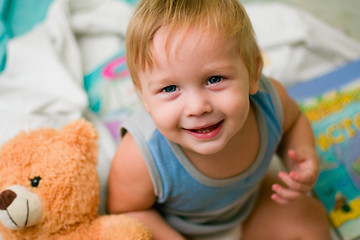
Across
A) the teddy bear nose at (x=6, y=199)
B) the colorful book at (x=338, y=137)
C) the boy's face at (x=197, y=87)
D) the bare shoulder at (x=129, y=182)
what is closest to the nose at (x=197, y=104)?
the boy's face at (x=197, y=87)

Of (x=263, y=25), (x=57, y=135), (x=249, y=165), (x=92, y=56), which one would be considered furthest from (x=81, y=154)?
(x=263, y=25)

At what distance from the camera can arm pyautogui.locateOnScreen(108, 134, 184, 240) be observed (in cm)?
66

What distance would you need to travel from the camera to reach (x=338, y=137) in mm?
958

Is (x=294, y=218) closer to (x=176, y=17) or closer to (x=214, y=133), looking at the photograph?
(x=214, y=133)

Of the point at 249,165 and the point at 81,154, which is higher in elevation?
the point at 81,154

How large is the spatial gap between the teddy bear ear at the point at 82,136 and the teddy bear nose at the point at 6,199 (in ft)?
0.42

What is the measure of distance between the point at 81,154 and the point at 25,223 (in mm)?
136

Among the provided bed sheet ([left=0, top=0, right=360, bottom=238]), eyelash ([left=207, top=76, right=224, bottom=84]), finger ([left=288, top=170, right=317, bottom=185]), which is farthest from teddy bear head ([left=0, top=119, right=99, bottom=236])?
finger ([left=288, top=170, right=317, bottom=185])

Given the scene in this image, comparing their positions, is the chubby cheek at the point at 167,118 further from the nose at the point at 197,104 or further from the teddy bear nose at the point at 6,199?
the teddy bear nose at the point at 6,199

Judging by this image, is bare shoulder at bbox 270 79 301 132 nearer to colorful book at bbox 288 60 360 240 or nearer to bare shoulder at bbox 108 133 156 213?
colorful book at bbox 288 60 360 240

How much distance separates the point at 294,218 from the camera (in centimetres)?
80

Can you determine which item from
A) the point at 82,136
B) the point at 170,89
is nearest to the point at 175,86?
the point at 170,89

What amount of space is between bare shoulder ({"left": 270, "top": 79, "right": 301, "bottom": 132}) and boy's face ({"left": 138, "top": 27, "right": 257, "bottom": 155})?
7.9 inches

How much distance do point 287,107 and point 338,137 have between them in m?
0.28
